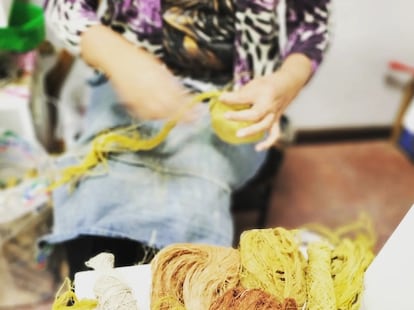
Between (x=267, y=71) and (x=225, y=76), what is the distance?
3.4 inches

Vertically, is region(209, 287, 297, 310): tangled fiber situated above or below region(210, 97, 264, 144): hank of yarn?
below

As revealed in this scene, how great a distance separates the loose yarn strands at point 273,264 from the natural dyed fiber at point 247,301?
0.03 meters

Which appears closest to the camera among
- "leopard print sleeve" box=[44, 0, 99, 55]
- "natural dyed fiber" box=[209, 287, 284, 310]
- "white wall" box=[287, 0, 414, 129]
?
"natural dyed fiber" box=[209, 287, 284, 310]

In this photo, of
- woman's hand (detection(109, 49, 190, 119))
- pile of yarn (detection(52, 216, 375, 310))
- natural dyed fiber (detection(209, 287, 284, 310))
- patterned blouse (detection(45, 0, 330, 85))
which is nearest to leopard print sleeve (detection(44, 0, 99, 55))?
patterned blouse (detection(45, 0, 330, 85))

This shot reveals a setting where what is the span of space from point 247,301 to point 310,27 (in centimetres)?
60

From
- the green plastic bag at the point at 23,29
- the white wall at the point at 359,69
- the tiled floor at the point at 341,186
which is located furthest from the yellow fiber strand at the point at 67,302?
the white wall at the point at 359,69

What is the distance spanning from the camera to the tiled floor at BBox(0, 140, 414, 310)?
5.30 feet

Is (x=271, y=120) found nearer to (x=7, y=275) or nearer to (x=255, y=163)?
(x=255, y=163)

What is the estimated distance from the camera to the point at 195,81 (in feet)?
3.24

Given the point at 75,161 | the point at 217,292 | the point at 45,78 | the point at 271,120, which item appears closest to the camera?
the point at 217,292

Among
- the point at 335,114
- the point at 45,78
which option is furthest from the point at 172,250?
the point at 335,114

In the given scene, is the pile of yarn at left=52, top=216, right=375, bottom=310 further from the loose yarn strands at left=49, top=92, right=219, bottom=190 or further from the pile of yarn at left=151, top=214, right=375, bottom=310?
the loose yarn strands at left=49, top=92, right=219, bottom=190

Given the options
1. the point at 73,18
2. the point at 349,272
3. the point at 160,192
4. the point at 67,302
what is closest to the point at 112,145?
the point at 160,192

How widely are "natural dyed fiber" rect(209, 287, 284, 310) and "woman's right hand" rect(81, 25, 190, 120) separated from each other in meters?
0.32
